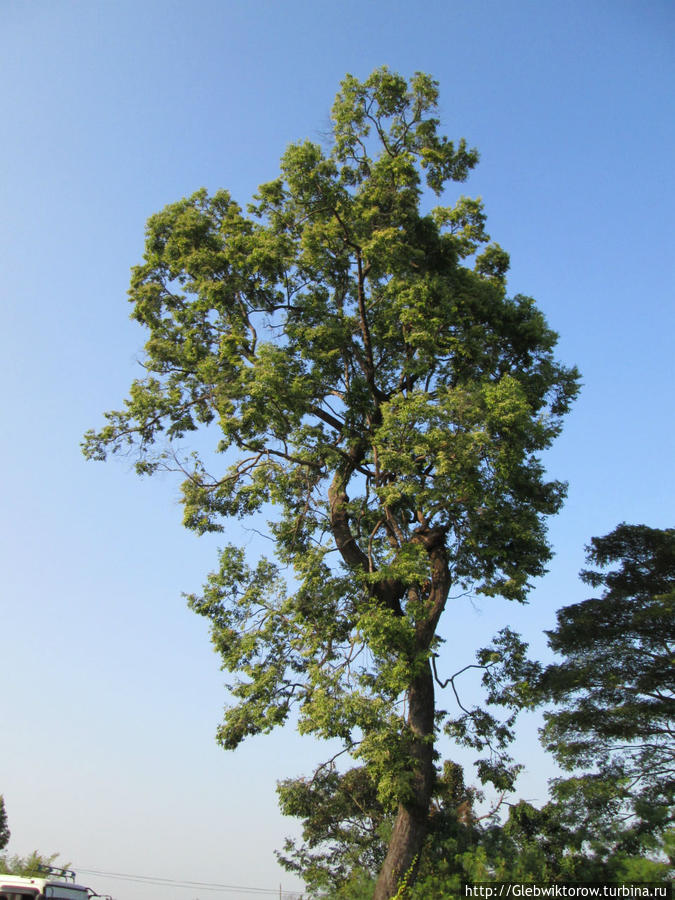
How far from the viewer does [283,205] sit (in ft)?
52.0

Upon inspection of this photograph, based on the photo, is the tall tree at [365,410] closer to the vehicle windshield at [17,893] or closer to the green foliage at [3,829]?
the vehicle windshield at [17,893]

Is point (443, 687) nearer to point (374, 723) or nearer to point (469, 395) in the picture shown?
point (374, 723)

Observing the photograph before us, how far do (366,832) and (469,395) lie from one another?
750 inches

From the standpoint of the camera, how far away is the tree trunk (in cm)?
1142

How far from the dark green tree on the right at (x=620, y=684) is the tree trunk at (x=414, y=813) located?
576 cm

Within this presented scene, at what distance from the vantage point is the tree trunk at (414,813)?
37.5ft

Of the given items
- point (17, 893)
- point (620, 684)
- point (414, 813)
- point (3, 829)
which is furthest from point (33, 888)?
point (3, 829)

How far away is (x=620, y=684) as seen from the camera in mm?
18344

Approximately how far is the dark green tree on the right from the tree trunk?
18.9 ft

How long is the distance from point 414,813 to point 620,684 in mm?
8949

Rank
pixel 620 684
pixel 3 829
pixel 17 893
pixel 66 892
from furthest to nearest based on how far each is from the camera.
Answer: pixel 3 829 < pixel 620 684 < pixel 66 892 < pixel 17 893

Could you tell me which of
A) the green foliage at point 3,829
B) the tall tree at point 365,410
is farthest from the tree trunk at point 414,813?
the green foliage at point 3,829

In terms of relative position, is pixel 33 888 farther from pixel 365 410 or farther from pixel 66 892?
pixel 365 410

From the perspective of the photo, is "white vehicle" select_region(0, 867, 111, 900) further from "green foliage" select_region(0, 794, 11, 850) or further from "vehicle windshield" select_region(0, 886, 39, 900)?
"green foliage" select_region(0, 794, 11, 850)
